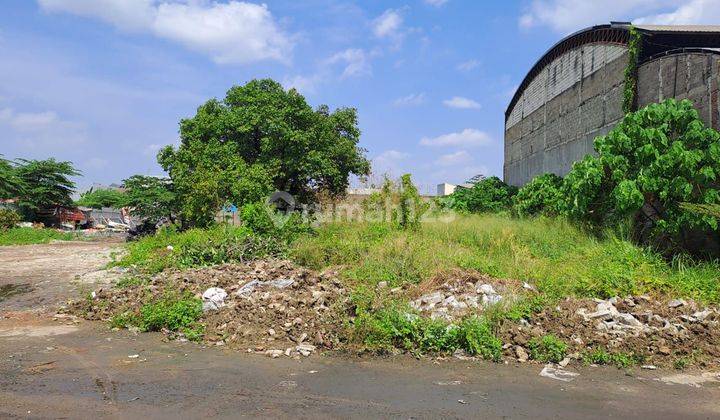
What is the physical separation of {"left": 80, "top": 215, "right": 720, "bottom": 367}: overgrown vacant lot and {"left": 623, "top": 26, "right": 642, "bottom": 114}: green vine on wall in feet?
15.3

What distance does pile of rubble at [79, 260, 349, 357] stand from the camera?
5.93 m

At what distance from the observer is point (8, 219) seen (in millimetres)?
19922

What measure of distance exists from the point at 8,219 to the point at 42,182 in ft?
11.6

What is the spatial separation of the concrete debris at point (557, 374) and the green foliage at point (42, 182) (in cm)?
2393

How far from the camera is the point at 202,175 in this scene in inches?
639

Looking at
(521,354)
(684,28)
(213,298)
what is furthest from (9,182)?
(684,28)

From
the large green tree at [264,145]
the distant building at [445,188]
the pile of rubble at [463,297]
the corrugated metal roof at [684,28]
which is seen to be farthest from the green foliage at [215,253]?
the distant building at [445,188]

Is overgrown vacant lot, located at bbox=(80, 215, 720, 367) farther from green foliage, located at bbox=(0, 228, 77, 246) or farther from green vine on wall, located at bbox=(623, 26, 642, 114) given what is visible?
green foliage, located at bbox=(0, 228, 77, 246)

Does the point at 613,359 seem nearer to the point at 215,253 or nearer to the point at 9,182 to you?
the point at 215,253

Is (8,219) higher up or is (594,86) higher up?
(594,86)

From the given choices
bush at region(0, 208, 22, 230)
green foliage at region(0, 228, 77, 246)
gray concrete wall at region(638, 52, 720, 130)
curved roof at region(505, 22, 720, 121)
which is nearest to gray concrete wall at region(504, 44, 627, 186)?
curved roof at region(505, 22, 720, 121)

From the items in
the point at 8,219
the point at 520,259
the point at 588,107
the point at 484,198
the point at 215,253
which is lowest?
the point at 215,253

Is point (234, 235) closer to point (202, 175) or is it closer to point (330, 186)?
point (202, 175)

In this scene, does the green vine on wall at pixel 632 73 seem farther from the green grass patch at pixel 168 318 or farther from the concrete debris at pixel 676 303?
the green grass patch at pixel 168 318
